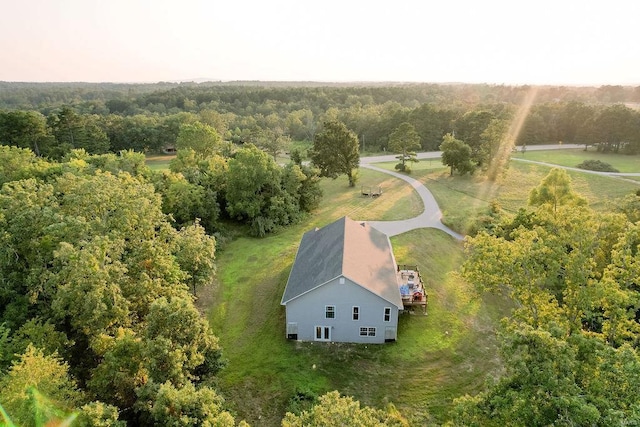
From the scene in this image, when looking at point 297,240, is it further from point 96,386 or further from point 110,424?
point 110,424

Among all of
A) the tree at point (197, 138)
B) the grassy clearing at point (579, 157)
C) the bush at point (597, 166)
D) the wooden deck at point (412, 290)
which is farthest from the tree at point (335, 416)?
the grassy clearing at point (579, 157)

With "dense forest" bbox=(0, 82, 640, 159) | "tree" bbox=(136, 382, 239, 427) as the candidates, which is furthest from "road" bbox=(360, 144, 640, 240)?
"tree" bbox=(136, 382, 239, 427)

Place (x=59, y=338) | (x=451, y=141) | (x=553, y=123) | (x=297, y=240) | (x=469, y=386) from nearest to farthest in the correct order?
(x=59, y=338), (x=469, y=386), (x=297, y=240), (x=451, y=141), (x=553, y=123)

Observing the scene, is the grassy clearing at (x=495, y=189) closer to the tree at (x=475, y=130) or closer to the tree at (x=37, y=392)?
the tree at (x=475, y=130)

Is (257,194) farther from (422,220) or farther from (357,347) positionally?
(357,347)

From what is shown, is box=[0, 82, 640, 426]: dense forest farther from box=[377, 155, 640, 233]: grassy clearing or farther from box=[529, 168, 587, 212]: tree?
box=[377, 155, 640, 233]: grassy clearing

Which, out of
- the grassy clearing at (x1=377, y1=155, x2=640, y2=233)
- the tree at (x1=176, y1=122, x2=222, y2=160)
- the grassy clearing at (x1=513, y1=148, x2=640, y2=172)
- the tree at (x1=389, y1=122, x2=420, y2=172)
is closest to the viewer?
the grassy clearing at (x1=377, y1=155, x2=640, y2=233)

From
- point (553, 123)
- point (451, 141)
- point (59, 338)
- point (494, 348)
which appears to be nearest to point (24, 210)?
point (59, 338)
